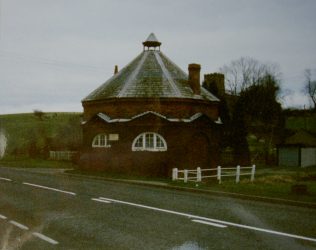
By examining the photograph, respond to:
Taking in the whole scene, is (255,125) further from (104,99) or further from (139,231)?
(139,231)

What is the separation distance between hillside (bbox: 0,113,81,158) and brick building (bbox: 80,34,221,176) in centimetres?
2116

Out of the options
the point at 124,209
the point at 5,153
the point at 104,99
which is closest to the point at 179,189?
the point at 124,209

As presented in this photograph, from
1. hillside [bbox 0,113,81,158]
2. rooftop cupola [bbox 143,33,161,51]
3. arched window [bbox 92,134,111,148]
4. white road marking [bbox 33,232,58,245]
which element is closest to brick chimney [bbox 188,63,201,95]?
rooftop cupola [bbox 143,33,161,51]

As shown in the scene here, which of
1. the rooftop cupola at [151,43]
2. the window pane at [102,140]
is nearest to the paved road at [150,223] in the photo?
the window pane at [102,140]

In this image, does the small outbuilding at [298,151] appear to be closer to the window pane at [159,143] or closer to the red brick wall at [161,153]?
the red brick wall at [161,153]

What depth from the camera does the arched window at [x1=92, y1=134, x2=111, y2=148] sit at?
104 ft

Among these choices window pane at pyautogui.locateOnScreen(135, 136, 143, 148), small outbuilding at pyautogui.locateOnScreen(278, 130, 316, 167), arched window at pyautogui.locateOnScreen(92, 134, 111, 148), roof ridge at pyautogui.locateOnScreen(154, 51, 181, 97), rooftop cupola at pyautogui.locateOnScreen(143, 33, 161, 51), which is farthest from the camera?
small outbuilding at pyautogui.locateOnScreen(278, 130, 316, 167)

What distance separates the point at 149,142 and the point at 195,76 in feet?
21.5

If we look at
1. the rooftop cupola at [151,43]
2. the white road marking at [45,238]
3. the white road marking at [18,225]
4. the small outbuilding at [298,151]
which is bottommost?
the white road marking at [18,225]

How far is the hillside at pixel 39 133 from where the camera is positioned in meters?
55.4

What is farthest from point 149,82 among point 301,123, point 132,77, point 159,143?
point 301,123

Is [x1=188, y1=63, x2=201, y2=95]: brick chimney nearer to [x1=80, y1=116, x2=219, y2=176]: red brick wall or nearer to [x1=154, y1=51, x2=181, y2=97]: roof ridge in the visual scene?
[x1=154, y1=51, x2=181, y2=97]: roof ridge

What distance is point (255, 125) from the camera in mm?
69188

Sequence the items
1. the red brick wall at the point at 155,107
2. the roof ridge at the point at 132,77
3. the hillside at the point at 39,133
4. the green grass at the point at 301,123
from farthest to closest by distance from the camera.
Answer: the green grass at the point at 301,123
the hillside at the point at 39,133
the roof ridge at the point at 132,77
the red brick wall at the point at 155,107
